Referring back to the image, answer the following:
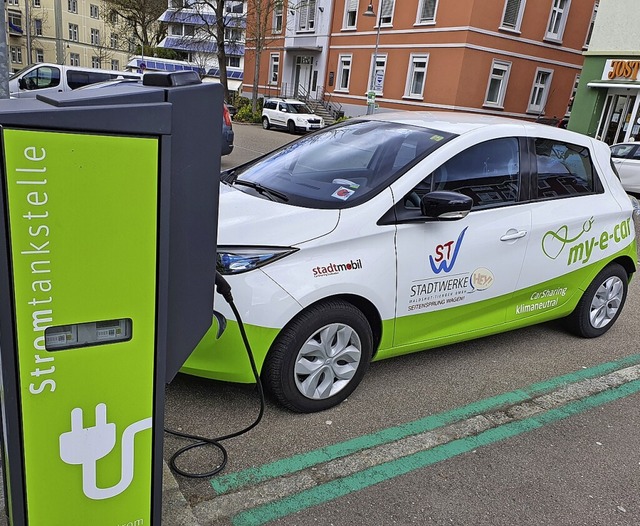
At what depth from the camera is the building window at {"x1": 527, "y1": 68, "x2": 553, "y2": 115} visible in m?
26.1

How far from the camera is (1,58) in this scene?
3211 mm

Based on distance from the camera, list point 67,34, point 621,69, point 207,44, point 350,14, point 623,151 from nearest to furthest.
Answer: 1. point 623,151
2. point 621,69
3. point 350,14
4. point 207,44
5. point 67,34

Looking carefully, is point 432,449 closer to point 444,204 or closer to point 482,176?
point 444,204

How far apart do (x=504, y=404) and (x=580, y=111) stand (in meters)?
19.4

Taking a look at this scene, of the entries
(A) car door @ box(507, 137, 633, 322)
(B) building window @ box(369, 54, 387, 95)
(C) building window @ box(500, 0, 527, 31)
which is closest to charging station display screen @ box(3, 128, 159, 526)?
(A) car door @ box(507, 137, 633, 322)

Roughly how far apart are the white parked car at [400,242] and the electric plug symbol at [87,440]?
107 centimetres

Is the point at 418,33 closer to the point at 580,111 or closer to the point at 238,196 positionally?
the point at 580,111

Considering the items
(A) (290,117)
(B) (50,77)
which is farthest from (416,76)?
(B) (50,77)

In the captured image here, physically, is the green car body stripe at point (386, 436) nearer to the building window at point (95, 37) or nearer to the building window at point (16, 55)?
the building window at point (16, 55)

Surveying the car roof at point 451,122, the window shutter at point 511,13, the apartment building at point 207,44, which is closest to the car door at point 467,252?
the car roof at point 451,122

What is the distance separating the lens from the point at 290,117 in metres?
24.8

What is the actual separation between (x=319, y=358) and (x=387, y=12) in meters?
27.3

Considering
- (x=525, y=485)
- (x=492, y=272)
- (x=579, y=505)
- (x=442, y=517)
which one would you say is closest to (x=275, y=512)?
(x=442, y=517)

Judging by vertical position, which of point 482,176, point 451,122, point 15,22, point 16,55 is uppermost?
point 15,22
